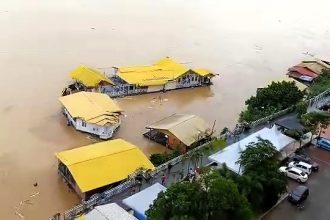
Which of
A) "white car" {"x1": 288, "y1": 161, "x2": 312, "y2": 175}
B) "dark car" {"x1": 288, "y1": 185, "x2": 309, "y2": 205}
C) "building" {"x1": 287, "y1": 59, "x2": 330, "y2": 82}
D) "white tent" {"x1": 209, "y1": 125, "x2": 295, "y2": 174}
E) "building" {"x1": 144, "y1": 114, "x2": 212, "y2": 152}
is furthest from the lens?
"building" {"x1": 287, "y1": 59, "x2": 330, "y2": 82}

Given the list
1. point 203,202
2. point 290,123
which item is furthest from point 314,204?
point 203,202

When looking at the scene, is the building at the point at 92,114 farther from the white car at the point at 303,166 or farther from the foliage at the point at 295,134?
the white car at the point at 303,166

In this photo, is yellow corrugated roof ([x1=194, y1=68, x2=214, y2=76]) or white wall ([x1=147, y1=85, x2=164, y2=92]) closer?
white wall ([x1=147, y1=85, x2=164, y2=92])

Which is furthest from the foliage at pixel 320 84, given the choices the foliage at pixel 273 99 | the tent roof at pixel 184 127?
the tent roof at pixel 184 127

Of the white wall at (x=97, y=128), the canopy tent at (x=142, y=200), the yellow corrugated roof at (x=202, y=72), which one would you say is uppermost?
the canopy tent at (x=142, y=200)

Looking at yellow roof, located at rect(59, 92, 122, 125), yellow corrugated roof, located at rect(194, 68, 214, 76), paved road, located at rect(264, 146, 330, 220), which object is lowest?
paved road, located at rect(264, 146, 330, 220)

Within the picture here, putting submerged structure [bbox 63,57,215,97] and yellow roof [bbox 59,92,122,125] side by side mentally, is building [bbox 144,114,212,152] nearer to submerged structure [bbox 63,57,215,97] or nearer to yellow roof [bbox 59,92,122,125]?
yellow roof [bbox 59,92,122,125]

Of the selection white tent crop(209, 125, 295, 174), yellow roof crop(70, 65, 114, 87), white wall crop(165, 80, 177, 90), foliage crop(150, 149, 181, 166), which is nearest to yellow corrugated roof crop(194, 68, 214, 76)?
white wall crop(165, 80, 177, 90)

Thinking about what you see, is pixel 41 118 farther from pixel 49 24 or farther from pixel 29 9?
pixel 29 9

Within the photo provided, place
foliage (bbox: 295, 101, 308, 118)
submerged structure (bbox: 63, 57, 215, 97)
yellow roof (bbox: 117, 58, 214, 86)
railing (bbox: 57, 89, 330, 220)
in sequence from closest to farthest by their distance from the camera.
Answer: railing (bbox: 57, 89, 330, 220), foliage (bbox: 295, 101, 308, 118), submerged structure (bbox: 63, 57, 215, 97), yellow roof (bbox: 117, 58, 214, 86)
